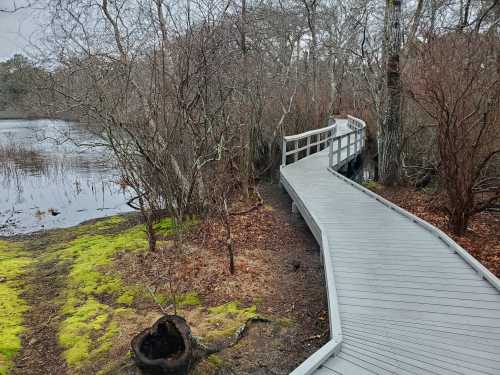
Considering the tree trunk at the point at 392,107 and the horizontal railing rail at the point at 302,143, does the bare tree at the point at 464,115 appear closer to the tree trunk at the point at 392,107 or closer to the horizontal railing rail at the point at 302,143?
the tree trunk at the point at 392,107

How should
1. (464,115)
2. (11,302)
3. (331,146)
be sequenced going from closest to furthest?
(11,302) → (464,115) → (331,146)

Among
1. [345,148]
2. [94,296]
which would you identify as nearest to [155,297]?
[94,296]

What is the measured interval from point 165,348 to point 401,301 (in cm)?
238

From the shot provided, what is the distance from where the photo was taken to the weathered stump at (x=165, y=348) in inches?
141

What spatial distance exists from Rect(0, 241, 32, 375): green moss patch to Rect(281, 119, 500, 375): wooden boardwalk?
3496 mm

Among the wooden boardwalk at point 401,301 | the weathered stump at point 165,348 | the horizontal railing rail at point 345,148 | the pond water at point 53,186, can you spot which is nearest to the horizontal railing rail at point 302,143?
the horizontal railing rail at point 345,148

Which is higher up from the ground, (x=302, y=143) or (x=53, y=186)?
(x=302, y=143)

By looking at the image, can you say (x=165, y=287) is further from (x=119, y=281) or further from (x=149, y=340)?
→ (x=149, y=340)

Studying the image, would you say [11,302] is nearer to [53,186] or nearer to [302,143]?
[53,186]

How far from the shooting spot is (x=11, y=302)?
5.60 metres

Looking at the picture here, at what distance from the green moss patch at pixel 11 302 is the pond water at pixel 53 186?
245 cm

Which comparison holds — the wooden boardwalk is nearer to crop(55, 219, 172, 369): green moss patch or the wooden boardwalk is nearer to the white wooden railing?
crop(55, 219, 172, 369): green moss patch

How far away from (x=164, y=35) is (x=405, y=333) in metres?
5.29

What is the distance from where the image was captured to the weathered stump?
3.57m
